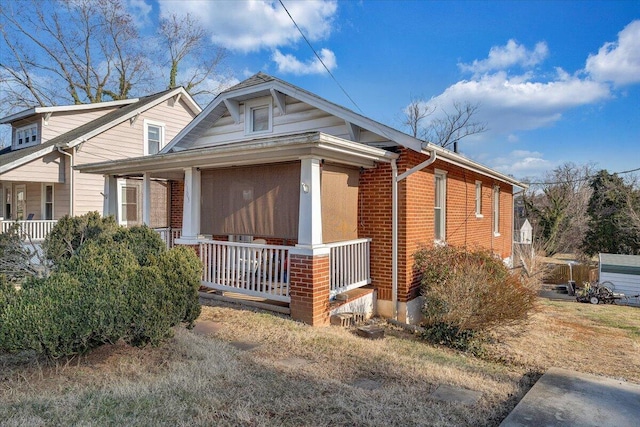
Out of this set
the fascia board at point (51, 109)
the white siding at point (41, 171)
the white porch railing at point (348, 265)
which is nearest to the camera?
the white porch railing at point (348, 265)

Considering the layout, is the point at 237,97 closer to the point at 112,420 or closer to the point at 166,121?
the point at 112,420

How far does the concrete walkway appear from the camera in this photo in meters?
3.45

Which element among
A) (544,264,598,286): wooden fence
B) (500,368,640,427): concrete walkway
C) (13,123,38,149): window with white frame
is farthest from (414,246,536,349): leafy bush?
(544,264,598,286): wooden fence

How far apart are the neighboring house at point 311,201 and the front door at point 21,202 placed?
1034cm

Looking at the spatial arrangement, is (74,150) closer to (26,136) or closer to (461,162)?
(26,136)

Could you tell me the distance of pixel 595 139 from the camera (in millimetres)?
26031

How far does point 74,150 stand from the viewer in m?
14.4

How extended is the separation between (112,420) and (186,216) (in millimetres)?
5247

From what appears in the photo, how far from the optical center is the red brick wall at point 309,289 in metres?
6.26

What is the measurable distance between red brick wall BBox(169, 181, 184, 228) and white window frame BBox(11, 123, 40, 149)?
953cm

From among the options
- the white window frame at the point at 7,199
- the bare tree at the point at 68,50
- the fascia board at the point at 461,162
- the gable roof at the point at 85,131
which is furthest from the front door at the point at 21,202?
the fascia board at the point at 461,162

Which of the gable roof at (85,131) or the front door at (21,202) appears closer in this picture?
the gable roof at (85,131)

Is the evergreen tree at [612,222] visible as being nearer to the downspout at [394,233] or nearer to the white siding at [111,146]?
the downspout at [394,233]

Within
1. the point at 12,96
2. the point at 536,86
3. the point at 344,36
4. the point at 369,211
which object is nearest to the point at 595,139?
the point at 536,86
